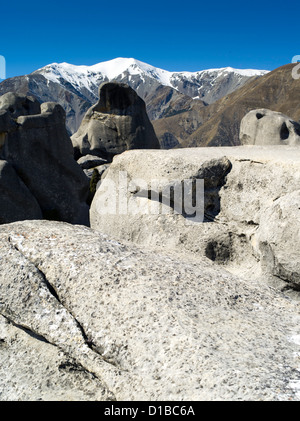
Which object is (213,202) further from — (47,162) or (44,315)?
(47,162)

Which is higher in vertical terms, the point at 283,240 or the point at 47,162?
the point at 283,240

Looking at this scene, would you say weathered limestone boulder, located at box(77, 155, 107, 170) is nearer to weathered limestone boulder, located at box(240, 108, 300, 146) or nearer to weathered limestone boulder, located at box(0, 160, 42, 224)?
weathered limestone boulder, located at box(0, 160, 42, 224)

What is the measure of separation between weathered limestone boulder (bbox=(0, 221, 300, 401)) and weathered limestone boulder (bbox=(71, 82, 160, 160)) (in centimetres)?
1937

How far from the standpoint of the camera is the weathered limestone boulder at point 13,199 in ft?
44.6

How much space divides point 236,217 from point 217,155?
114 cm

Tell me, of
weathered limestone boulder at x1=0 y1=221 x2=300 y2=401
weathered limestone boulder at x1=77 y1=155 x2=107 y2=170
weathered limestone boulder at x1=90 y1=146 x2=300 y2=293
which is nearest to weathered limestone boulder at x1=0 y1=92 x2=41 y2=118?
weathered limestone boulder at x1=77 y1=155 x2=107 y2=170

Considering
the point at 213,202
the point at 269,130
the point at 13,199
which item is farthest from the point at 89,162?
the point at 213,202

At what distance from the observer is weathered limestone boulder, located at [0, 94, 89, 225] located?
1471 centimetres

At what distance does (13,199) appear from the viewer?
544 inches

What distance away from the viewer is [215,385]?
3.22 meters

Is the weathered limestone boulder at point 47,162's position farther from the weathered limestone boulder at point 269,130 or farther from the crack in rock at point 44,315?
the crack in rock at point 44,315

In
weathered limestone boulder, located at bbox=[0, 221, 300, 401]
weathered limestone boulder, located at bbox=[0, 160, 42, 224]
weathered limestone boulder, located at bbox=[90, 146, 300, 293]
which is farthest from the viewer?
weathered limestone boulder, located at bbox=[0, 160, 42, 224]

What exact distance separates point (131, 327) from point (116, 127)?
843 inches

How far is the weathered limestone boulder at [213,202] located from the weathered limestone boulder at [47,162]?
819 cm
